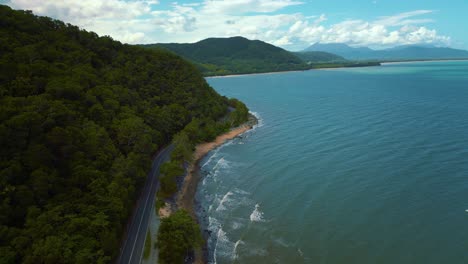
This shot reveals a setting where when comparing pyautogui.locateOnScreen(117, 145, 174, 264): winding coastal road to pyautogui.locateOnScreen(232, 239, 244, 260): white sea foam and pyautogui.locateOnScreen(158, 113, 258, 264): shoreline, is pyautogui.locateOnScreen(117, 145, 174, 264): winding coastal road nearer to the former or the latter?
pyautogui.locateOnScreen(158, 113, 258, 264): shoreline

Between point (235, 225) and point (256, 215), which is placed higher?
point (256, 215)

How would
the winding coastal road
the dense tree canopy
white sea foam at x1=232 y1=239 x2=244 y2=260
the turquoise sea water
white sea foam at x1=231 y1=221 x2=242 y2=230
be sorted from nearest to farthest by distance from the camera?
the dense tree canopy, the winding coastal road, white sea foam at x1=232 y1=239 x2=244 y2=260, the turquoise sea water, white sea foam at x1=231 y1=221 x2=242 y2=230

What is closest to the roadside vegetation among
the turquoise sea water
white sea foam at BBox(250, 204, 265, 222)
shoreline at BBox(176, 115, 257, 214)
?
shoreline at BBox(176, 115, 257, 214)

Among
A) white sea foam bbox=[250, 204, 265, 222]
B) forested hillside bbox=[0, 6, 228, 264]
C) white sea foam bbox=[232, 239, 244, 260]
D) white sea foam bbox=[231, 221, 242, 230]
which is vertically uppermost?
forested hillside bbox=[0, 6, 228, 264]

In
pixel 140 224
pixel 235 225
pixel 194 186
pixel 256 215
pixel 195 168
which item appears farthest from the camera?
pixel 195 168

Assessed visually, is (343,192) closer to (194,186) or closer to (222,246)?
(222,246)

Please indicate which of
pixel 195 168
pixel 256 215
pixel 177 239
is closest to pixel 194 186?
pixel 195 168
